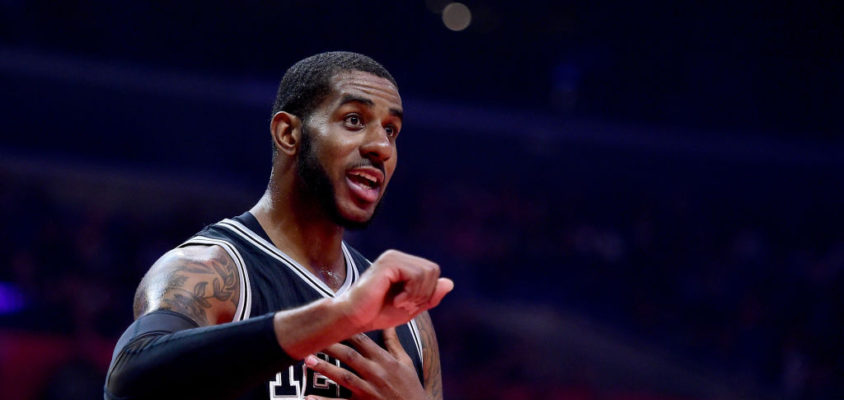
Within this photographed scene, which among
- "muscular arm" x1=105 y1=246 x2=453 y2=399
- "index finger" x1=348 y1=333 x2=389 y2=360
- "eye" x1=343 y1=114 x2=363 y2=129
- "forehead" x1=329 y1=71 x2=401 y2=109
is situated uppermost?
"forehead" x1=329 y1=71 x2=401 y2=109

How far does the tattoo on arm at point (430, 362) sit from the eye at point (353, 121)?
0.65 meters

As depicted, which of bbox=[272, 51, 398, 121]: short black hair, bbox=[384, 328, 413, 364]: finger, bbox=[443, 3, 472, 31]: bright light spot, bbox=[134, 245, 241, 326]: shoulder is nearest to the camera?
bbox=[134, 245, 241, 326]: shoulder

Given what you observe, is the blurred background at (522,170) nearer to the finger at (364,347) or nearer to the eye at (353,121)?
the eye at (353,121)

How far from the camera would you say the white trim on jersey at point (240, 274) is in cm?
213

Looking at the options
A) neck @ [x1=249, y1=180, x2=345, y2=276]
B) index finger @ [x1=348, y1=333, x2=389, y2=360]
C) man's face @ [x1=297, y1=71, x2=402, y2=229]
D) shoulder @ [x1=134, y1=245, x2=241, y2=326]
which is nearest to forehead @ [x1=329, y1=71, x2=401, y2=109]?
man's face @ [x1=297, y1=71, x2=402, y2=229]

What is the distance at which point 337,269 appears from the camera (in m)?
2.62

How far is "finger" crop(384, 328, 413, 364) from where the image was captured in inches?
91.0

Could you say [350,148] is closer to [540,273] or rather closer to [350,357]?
[350,357]

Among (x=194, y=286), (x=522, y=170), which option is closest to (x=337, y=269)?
(x=194, y=286)

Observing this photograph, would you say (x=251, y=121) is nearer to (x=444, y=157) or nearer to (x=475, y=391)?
(x=444, y=157)

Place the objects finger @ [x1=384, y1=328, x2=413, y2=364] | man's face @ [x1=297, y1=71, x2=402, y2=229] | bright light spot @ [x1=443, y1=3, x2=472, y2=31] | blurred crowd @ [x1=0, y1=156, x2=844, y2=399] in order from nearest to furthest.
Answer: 1. finger @ [x1=384, y1=328, x2=413, y2=364]
2. man's face @ [x1=297, y1=71, x2=402, y2=229]
3. blurred crowd @ [x1=0, y1=156, x2=844, y2=399]
4. bright light spot @ [x1=443, y1=3, x2=472, y2=31]

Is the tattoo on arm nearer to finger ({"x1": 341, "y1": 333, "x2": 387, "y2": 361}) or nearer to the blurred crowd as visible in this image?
finger ({"x1": 341, "y1": 333, "x2": 387, "y2": 361})

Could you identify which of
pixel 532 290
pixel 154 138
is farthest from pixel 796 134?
pixel 154 138

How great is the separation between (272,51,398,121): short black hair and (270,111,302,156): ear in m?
0.02
